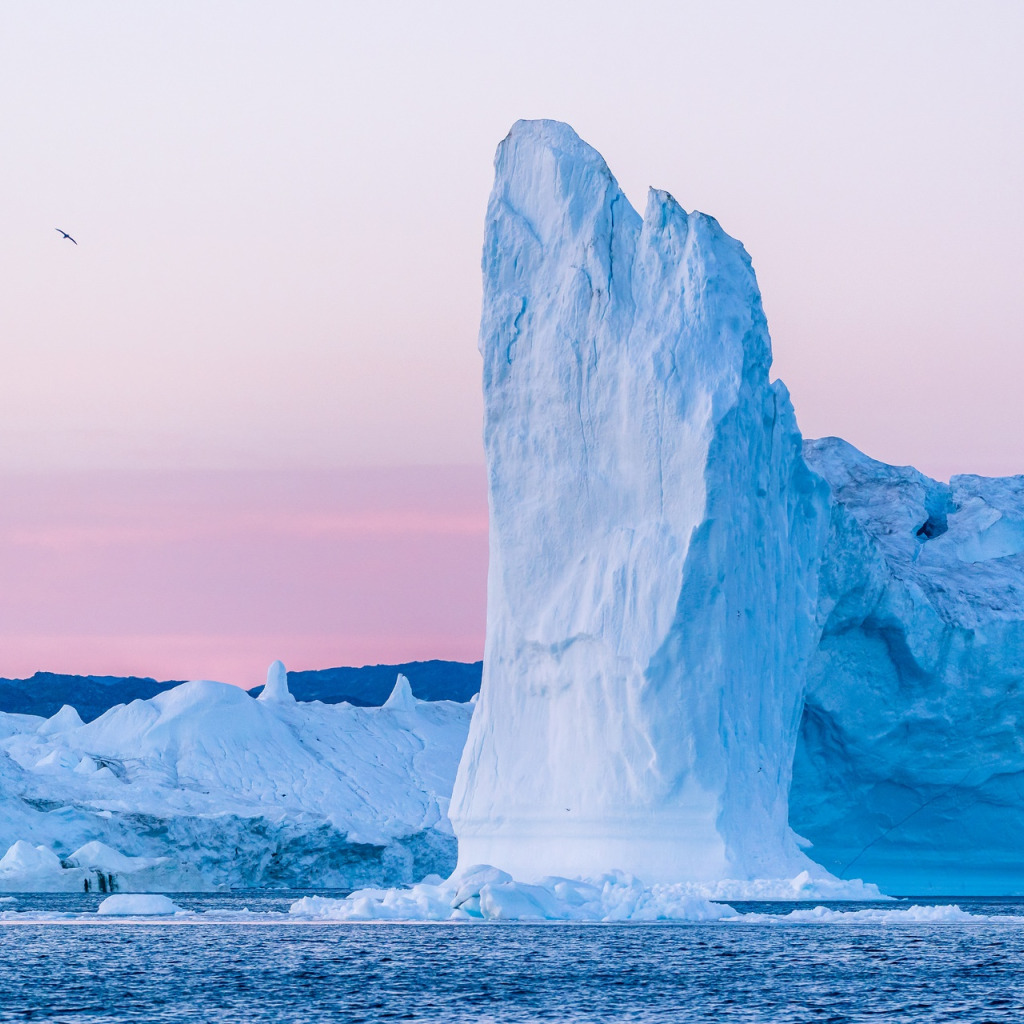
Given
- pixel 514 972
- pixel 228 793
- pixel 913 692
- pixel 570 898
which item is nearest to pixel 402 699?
pixel 228 793

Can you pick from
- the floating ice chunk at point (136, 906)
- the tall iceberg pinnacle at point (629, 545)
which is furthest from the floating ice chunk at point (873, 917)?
the floating ice chunk at point (136, 906)

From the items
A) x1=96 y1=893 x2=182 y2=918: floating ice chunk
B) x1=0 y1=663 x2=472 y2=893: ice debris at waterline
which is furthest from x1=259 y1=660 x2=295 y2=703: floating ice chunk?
x1=96 y1=893 x2=182 y2=918: floating ice chunk

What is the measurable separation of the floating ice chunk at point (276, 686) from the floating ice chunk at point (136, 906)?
24.4 m

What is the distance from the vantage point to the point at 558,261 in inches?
1099

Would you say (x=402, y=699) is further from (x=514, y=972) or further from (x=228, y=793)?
(x=514, y=972)

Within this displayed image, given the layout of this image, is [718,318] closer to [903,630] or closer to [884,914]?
[903,630]

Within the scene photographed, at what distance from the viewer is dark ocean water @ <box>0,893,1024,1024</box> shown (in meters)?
15.7

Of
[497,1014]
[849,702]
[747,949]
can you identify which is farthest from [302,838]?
[497,1014]

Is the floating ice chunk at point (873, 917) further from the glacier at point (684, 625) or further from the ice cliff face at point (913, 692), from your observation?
the ice cliff face at point (913, 692)

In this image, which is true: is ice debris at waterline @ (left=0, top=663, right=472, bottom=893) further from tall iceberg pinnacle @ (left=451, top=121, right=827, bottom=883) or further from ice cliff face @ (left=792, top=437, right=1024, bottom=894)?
tall iceberg pinnacle @ (left=451, top=121, right=827, bottom=883)

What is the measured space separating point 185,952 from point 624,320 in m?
11.4

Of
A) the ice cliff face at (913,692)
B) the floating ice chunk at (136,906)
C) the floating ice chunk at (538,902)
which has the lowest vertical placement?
the floating ice chunk at (136,906)

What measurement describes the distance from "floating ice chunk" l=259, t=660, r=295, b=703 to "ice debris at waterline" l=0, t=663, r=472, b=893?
54 millimetres

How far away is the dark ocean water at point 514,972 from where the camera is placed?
15.7 meters
